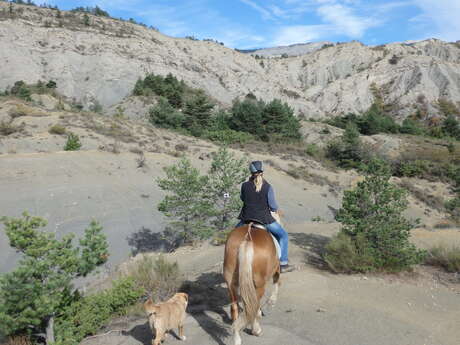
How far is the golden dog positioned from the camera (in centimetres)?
377

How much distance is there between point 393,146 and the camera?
38.0 m

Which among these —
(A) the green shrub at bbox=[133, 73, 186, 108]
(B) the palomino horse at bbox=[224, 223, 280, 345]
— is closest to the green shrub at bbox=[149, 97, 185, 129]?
(A) the green shrub at bbox=[133, 73, 186, 108]

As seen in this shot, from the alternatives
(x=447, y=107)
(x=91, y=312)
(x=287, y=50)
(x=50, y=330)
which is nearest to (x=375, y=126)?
(x=447, y=107)

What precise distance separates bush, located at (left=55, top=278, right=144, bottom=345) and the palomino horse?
66.3 inches

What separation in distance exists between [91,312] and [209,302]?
1.76m

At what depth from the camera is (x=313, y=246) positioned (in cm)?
864

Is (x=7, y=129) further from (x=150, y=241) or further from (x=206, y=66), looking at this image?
(x=206, y=66)

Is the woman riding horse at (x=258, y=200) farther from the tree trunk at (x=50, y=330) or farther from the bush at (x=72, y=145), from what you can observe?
the bush at (x=72, y=145)

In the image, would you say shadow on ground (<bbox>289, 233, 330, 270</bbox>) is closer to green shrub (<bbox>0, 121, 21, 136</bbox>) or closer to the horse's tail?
the horse's tail

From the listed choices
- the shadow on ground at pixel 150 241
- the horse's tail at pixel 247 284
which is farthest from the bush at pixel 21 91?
the horse's tail at pixel 247 284

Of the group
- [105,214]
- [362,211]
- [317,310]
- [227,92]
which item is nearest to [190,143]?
[105,214]

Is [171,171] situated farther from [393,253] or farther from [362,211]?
[393,253]

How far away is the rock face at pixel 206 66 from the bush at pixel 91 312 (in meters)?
43.6

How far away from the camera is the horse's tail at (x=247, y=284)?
12.4 ft
